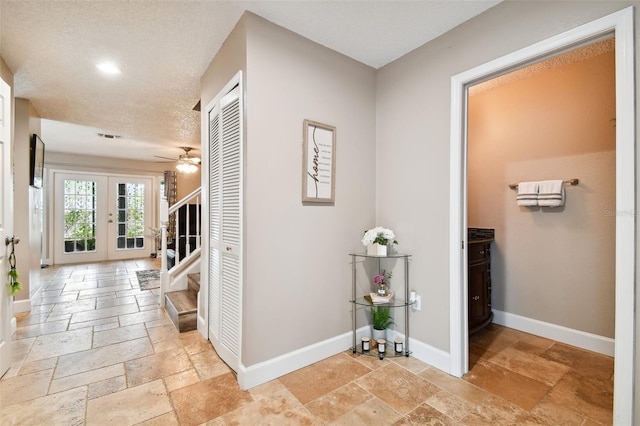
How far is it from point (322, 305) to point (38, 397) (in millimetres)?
1891

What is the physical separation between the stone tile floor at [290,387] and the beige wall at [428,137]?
1.47 ft

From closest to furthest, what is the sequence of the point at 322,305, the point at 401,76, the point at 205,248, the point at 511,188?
the point at 322,305
the point at 401,76
the point at 205,248
the point at 511,188

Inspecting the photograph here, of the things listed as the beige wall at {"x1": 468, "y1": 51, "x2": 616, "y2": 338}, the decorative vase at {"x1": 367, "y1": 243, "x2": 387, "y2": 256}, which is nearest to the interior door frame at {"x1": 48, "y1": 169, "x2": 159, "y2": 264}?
the decorative vase at {"x1": 367, "y1": 243, "x2": 387, "y2": 256}

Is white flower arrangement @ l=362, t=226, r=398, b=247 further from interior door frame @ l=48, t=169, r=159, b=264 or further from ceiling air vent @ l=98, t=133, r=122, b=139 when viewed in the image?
interior door frame @ l=48, t=169, r=159, b=264

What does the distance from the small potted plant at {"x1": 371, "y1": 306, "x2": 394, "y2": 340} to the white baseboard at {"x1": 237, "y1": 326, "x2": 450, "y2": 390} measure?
0.15m

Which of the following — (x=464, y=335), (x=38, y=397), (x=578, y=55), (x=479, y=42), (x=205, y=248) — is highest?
(x=578, y=55)

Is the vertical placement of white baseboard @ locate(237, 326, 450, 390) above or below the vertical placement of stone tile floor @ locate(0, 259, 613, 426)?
above

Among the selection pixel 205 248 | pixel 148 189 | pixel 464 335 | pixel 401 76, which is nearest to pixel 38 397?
pixel 205 248

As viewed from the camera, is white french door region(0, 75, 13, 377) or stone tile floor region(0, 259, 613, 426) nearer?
stone tile floor region(0, 259, 613, 426)

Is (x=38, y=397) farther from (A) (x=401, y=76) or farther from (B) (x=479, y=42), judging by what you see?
(B) (x=479, y=42)

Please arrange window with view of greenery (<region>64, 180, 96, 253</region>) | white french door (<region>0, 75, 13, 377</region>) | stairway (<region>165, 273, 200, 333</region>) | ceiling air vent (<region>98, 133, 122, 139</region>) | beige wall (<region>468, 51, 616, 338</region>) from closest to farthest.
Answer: white french door (<region>0, 75, 13, 377</region>) → beige wall (<region>468, 51, 616, 338</region>) → stairway (<region>165, 273, 200, 333</region>) → ceiling air vent (<region>98, 133, 122, 139</region>) → window with view of greenery (<region>64, 180, 96, 253</region>)

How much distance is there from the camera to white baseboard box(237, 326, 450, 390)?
1.96m

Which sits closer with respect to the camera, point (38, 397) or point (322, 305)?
point (38, 397)

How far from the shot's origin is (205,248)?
9.05ft
